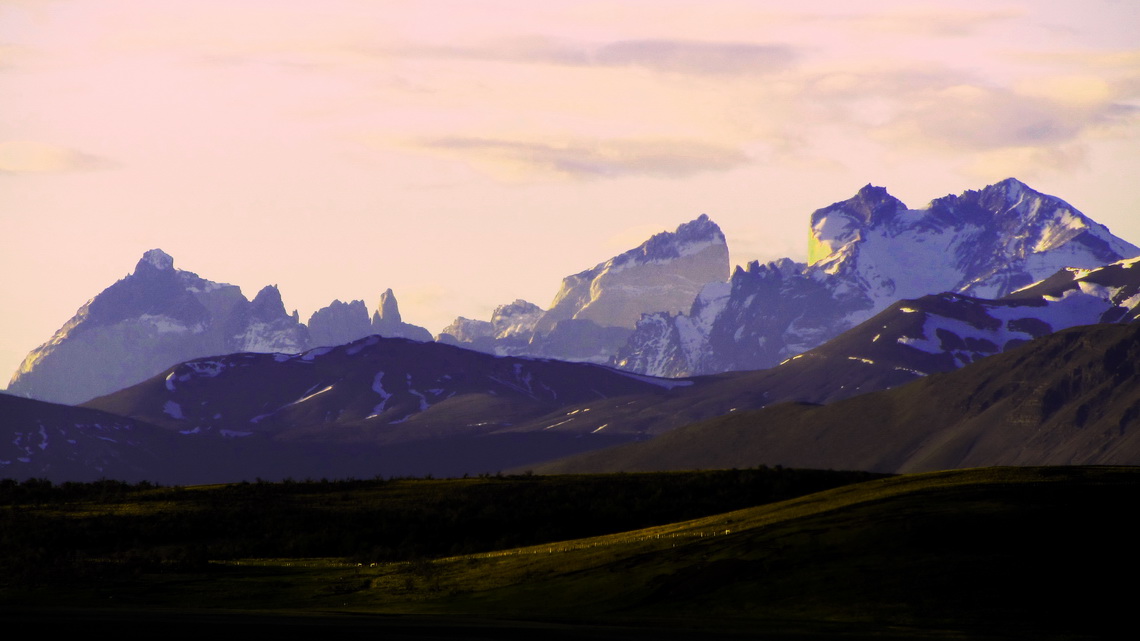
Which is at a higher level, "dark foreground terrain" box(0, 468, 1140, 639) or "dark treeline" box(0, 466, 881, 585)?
"dark treeline" box(0, 466, 881, 585)

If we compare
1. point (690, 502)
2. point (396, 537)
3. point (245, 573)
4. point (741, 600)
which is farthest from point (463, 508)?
point (741, 600)

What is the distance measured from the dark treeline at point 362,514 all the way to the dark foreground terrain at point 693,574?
455mm

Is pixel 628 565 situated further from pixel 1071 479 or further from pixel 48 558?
pixel 48 558

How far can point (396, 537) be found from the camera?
94.1 meters

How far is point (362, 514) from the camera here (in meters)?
100

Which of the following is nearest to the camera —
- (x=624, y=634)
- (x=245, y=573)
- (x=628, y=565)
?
(x=624, y=634)

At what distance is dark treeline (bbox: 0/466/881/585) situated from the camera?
90562 millimetres

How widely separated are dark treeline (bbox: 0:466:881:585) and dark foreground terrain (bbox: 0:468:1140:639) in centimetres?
45

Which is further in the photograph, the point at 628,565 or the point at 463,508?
the point at 463,508

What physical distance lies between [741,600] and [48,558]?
125 ft

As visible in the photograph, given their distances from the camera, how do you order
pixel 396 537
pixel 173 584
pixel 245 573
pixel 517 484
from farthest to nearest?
pixel 517 484, pixel 396 537, pixel 245 573, pixel 173 584

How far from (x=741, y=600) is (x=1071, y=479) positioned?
2191 cm

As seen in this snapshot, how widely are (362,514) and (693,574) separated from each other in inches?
1780

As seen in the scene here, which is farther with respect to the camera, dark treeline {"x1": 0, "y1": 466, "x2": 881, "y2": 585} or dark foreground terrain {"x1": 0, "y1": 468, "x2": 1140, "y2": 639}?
dark treeline {"x1": 0, "y1": 466, "x2": 881, "y2": 585}
